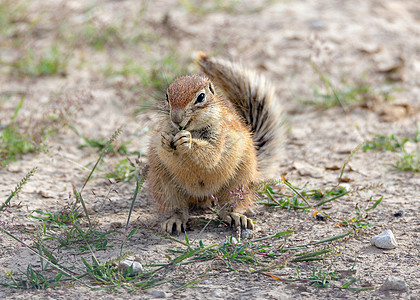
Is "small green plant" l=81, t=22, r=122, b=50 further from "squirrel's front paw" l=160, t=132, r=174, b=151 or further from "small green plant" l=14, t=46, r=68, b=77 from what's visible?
"squirrel's front paw" l=160, t=132, r=174, b=151

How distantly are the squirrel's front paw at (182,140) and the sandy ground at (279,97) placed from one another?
568 millimetres

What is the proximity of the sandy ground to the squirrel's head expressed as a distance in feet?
1.97

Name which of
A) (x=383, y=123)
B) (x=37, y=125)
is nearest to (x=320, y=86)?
(x=383, y=123)

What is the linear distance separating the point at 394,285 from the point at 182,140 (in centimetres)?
131

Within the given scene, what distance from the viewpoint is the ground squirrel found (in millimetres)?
3145

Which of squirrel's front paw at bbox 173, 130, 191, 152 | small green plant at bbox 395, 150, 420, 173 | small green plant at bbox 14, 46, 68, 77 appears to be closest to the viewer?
squirrel's front paw at bbox 173, 130, 191, 152

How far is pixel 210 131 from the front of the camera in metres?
3.32

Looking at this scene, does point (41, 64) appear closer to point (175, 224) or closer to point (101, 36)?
point (101, 36)

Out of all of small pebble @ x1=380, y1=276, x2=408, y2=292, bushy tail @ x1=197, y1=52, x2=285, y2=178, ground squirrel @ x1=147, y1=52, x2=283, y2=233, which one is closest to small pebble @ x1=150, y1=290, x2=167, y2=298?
ground squirrel @ x1=147, y1=52, x2=283, y2=233

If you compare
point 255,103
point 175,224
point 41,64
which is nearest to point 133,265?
point 175,224

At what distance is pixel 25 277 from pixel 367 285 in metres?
1.67

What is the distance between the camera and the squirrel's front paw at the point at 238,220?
3.41 metres

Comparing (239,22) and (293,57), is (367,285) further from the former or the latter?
(239,22)

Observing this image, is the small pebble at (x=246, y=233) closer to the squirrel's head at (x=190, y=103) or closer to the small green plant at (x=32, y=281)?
the squirrel's head at (x=190, y=103)
